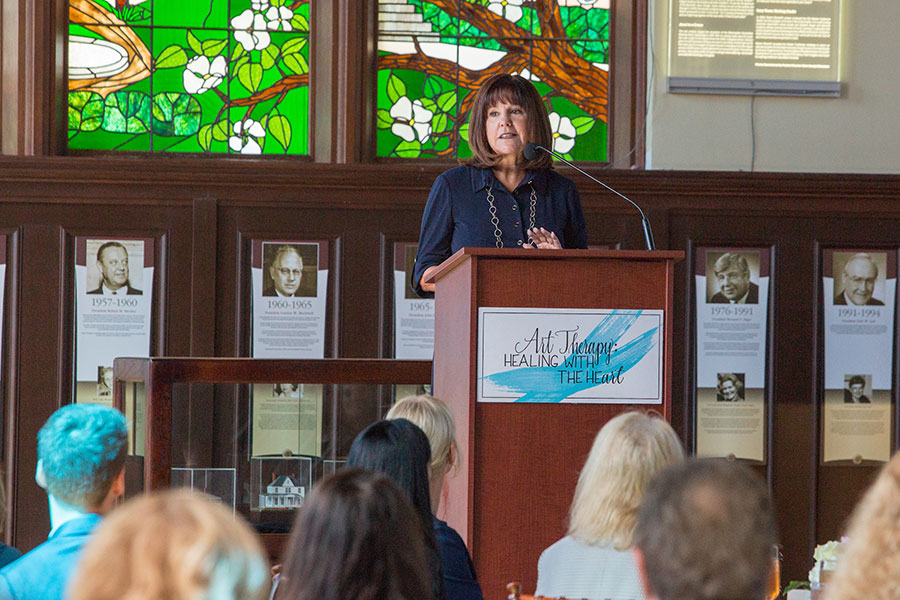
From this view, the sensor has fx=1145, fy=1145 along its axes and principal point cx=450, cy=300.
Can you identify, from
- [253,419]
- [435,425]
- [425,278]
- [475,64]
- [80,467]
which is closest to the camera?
[80,467]

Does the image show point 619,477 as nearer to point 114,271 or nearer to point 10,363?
point 114,271

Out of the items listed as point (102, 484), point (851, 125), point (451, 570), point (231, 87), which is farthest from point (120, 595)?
point (851, 125)

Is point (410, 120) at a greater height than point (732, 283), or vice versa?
point (410, 120)

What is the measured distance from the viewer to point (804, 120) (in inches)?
232

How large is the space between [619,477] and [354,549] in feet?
3.00

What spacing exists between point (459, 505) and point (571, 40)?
369 cm

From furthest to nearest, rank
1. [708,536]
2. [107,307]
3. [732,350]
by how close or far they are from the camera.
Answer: [732,350] → [107,307] → [708,536]

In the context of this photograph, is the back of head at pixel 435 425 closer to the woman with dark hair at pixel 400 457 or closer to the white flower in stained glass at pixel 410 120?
the woman with dark hair at pixel 400 457

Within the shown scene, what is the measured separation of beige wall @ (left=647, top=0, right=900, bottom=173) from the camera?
5.82 meters

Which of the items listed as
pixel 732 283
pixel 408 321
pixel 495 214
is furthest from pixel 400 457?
pixel 732 283

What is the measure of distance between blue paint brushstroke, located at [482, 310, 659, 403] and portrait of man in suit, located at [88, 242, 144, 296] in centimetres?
321

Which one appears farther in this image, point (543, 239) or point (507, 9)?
point (507, 9)

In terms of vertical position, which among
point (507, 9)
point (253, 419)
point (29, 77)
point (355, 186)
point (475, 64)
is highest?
point (507, 9)

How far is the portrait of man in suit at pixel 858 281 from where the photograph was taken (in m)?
5.83
